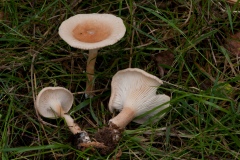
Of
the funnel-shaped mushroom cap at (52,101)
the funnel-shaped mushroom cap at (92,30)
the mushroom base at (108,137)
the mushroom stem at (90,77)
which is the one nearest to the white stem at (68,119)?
the funnel-shaped mushroom cap at (52,101)

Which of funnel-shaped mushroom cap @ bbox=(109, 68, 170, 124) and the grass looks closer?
the grass

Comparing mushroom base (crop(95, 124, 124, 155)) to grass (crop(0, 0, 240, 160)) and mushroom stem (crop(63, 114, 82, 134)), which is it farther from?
mushroom stem (crop(63, 114, 82, 134))

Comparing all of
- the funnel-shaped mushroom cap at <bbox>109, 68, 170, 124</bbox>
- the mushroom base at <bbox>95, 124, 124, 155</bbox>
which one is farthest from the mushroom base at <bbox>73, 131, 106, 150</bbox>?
the funnel-shaped mushroom cap at <bbox>109, 68, 170, 124</bbox>

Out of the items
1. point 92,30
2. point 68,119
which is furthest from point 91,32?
point 68,119

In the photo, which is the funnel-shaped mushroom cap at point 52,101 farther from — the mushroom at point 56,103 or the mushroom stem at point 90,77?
the mushroom stem at point 90,77

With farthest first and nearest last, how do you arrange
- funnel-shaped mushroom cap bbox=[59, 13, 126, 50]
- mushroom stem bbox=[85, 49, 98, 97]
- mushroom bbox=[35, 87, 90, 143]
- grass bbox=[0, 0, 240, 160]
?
mushroom stem bbox=[85, 49, 98, 97], mushroom bbox=[35, 87, 90, 143], grass bbox=[0, 0, 240, 160], funnel-shaped mushroom cap bbox=[59, 13, 126, 50]

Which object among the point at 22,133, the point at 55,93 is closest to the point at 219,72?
the point at 55,93

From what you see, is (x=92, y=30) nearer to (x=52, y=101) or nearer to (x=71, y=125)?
(x=52, y=101)
